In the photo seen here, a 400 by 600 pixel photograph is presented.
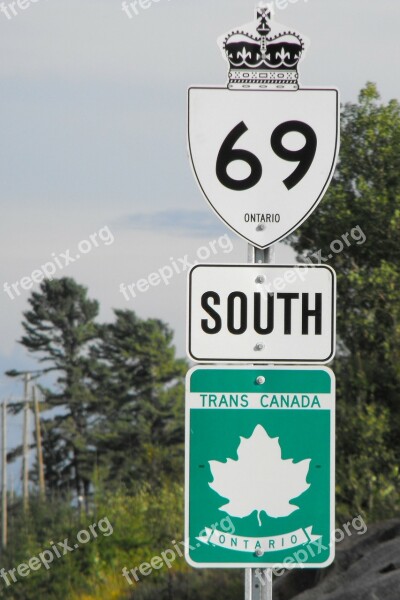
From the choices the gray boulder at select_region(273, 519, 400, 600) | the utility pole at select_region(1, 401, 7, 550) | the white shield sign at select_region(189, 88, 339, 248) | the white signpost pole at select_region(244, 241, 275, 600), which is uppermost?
the white shield sign at select_region(189, 88, 339, 248)

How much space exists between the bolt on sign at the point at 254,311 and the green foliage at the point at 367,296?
1379 centimetres

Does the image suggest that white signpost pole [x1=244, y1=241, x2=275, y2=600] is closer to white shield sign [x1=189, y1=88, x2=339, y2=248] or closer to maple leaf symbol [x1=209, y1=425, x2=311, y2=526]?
white shield sign [x1=189, y1=88, x2=339, y2=248]

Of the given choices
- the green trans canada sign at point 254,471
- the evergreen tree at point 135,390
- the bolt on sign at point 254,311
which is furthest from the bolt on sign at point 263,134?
the evergreen tree at point 135,390

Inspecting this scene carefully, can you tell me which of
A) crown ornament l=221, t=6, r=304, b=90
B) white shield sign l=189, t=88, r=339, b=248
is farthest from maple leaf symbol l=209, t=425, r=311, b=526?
crown ornament l=221, t=6, r=304, b=90

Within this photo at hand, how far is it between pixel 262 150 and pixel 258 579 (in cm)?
142

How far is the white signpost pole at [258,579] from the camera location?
3.94m

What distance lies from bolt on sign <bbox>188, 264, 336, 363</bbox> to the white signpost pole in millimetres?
37

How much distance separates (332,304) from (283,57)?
856 millimetres

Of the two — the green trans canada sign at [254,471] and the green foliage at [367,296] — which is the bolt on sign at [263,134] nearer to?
the green trans canada sign at [254,471]

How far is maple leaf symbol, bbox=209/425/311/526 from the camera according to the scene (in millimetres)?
4000

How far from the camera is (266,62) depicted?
4.14 m

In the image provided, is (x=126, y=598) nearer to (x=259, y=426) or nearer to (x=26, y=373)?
(x=259, y=426)

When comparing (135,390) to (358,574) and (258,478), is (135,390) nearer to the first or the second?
(358,574)

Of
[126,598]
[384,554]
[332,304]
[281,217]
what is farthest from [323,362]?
[126,598]
